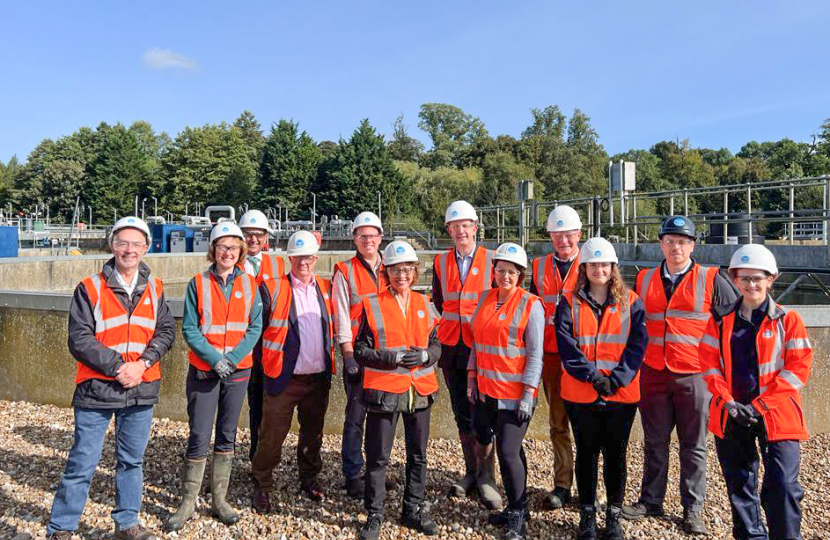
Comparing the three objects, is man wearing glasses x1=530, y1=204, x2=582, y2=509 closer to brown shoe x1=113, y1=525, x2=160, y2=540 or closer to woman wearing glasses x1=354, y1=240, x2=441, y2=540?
woman wearing glasses x1=354, y1=240, x2=441, y2=540

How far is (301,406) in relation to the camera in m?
4.26

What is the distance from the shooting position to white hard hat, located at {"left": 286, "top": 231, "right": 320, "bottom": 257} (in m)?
4.19

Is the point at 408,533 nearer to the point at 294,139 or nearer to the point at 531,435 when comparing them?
the point at 531,435

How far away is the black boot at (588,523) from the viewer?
366 centimetres

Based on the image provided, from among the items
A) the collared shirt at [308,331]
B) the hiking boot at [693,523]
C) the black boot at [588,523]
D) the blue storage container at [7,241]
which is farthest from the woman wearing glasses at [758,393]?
the blue storage container at [7,241]

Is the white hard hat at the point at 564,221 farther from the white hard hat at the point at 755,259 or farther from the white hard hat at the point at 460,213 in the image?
the white hard hat at the point at 755,259

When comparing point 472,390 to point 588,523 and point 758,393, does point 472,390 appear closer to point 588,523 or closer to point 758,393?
point 588,523

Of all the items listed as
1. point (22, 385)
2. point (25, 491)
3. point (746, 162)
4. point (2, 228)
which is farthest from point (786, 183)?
point (746, 162)

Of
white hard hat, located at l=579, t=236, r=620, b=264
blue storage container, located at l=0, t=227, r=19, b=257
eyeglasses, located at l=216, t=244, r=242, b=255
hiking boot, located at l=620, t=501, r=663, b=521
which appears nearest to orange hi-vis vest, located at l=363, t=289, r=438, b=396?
eyeglasses, located at l=216, t=244, r=242, b=255

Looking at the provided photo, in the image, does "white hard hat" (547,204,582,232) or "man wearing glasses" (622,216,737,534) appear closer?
"man wearing glasses" (622,216,737,534)

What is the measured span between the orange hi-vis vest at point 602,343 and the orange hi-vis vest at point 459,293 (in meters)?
0.81

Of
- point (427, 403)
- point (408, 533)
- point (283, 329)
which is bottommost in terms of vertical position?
point (408, 533)

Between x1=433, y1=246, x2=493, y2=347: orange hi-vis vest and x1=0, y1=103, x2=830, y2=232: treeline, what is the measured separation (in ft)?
118

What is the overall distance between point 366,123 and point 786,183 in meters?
51.8
